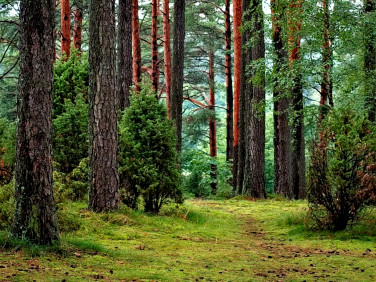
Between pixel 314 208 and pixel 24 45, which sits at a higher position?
pixel 24 45

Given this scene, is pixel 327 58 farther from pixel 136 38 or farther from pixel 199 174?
pixel 136 38

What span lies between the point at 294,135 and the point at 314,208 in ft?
33.5

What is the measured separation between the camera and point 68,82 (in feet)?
39.5

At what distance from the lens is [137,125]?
9.76 m

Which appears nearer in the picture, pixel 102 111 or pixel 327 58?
pixel 102 111

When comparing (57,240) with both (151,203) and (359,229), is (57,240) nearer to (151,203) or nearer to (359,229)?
(151,203)

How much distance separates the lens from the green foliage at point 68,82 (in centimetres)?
1182

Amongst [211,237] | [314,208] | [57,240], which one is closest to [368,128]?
[314,208]

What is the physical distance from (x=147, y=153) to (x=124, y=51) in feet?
19.4

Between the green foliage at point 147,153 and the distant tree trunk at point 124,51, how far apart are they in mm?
4548

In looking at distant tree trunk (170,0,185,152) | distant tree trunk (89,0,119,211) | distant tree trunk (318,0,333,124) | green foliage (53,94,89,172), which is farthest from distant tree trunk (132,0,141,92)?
distant tree trunk (89,0,119,211)

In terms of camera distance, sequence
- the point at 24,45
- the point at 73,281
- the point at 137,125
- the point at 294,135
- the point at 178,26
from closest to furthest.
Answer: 1. the point at 73,281
2. the point at 24,45
3. the point at 137,125
4. the point at 178,26
5. the point at 294,135

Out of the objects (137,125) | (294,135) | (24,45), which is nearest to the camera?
(24,45)

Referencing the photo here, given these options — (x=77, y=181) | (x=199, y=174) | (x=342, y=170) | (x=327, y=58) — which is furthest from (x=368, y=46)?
(x=199, y=174)
